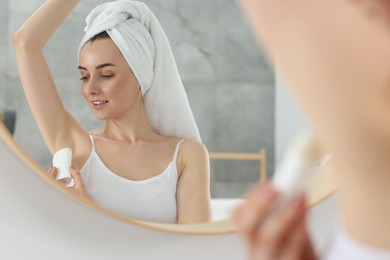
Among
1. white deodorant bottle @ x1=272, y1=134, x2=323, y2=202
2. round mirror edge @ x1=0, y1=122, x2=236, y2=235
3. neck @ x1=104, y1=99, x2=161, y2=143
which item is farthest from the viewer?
neck @ x1=104, y1=99, x2=161, y2=143

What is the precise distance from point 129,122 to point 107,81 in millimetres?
55

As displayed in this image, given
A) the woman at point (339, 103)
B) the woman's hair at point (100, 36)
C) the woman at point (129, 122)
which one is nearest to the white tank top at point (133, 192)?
the woman at point (129, 122)

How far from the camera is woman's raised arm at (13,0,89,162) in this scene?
0.70 m

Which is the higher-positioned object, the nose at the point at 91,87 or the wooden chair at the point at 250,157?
the nose at the point at 91,87

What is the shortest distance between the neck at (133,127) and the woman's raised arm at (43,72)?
6 centimetres

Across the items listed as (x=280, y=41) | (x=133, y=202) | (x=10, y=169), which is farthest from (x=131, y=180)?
(x=280, y=41)

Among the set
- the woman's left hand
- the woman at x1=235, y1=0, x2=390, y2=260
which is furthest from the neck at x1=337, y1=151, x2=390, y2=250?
the woman's left hand

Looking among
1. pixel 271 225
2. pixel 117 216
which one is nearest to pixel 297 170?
pixel 271 225

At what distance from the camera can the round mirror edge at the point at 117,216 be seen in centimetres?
66

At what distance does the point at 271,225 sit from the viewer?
273 millimetres

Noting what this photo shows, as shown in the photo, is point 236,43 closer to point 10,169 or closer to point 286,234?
point 10,169

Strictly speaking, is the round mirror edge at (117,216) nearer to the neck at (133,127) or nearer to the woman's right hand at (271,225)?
the neck at (133,127)

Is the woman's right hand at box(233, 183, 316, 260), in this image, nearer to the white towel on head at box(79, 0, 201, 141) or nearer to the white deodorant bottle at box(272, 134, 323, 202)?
the white deodorant bottle at box(272, 134, 323, 202)

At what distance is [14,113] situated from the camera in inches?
27.4
